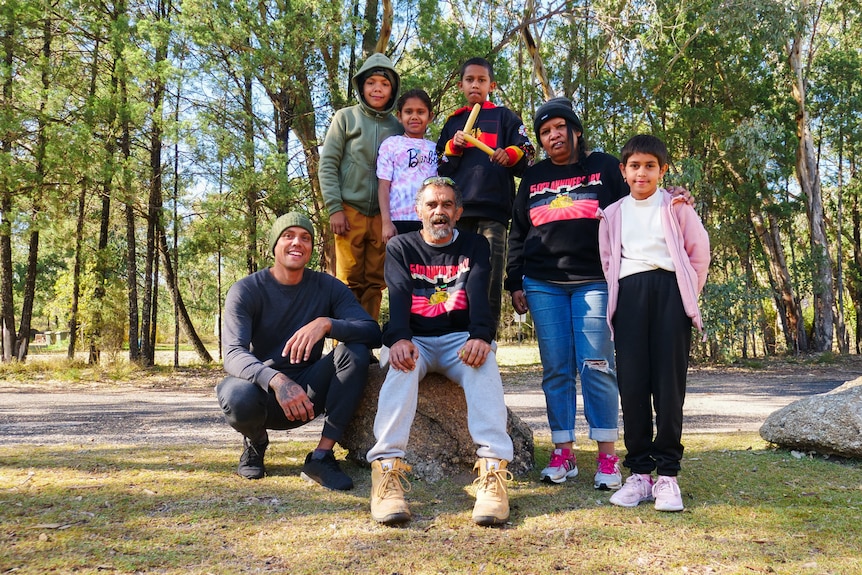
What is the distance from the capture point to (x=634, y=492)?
3.38m

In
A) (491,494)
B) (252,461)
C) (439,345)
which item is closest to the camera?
(491,494)

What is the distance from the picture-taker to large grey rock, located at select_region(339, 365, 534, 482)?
388cm

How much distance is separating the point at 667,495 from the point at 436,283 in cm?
165

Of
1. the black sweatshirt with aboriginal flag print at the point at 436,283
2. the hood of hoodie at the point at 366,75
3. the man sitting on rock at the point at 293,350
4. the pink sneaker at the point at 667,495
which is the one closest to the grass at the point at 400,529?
the pink sneaker at the point at 667,495

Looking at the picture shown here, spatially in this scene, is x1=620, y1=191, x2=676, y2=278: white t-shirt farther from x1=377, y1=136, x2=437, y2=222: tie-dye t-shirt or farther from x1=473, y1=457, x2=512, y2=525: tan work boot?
x1=377, y1=136, x2=437, y2=222: tie-dye t-shirt

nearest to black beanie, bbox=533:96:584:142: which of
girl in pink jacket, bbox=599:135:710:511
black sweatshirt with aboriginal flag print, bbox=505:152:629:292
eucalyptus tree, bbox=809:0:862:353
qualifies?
black sweatshirt with aboriginal flag print, bbox=505:152:629:292

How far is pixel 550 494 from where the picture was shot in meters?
3.56

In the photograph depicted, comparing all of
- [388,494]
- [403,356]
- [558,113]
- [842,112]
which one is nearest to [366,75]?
[558,113]

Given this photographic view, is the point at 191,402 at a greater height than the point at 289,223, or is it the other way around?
the point at 289,223

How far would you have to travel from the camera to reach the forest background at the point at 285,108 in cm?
1233

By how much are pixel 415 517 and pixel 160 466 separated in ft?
6.30

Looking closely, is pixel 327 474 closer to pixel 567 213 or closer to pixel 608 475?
pixel 608 475

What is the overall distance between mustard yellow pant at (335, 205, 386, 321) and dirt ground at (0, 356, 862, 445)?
170cm

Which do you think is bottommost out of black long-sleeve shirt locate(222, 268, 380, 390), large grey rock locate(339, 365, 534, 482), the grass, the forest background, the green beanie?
Result: the grass
